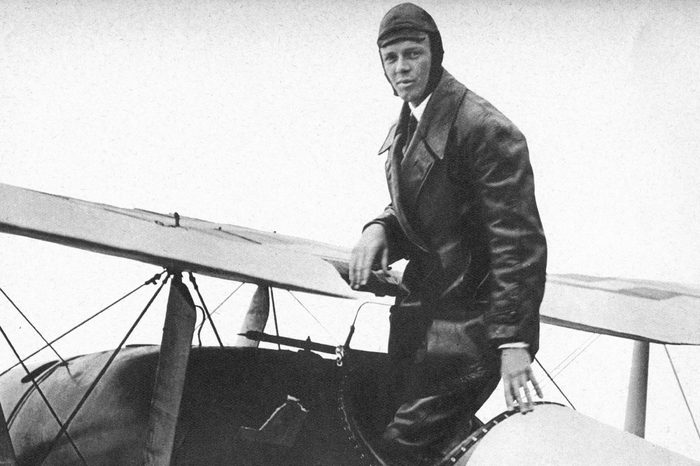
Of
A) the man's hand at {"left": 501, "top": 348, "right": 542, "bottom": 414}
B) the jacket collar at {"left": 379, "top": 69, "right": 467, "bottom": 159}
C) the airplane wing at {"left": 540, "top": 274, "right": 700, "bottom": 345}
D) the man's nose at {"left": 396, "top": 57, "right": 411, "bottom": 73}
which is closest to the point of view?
the man's hand at {"left": 501, "top": 348, "right": 542, "bottom": 414}

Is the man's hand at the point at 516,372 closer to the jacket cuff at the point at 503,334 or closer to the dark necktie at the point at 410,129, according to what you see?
the jacket cuff at the point at 503,334

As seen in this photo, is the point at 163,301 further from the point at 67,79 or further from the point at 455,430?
the point at 455,430

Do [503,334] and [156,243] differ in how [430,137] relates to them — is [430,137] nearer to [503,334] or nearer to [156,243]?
[503,334]

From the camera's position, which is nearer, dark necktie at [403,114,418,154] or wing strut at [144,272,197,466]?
dark necktie at [403,114,418,154]

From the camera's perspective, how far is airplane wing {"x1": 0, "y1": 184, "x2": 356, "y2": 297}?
287 centimetres

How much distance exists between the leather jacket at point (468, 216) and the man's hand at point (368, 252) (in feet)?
0.33

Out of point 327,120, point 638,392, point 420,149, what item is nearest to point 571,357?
point 638,392

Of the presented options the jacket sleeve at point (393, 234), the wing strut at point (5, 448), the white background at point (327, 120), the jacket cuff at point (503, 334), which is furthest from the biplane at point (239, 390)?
the white background at point (327, 120)

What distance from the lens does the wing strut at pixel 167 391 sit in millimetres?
3094

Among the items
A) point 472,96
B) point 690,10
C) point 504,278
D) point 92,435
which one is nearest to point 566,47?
point 690,10

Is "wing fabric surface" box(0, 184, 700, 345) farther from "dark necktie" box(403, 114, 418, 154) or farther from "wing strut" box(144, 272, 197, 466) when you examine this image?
"dark necktie" box(403, 114, 418, 154)

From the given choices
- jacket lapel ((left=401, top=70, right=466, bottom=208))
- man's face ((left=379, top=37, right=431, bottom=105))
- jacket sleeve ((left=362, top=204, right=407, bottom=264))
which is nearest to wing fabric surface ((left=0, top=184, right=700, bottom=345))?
jacket sleeve ((left=362, top=204, right=407, bottom=264))


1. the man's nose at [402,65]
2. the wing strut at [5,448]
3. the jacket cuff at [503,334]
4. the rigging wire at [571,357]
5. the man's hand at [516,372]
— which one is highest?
the man's nose at [402,65]

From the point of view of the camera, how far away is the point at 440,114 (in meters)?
2.80
